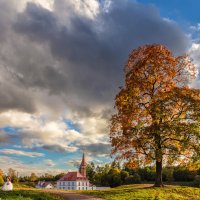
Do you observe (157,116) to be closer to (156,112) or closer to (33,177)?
(156,112)

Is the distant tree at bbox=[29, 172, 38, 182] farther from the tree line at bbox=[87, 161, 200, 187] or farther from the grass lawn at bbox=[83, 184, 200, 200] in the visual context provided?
the grass lawn at bbox=[83, 184, 200, 200]

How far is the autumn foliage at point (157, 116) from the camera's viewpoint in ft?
119

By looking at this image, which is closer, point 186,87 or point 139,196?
point 139,196

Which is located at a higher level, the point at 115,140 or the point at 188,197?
the point at 115,140

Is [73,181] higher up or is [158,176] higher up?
[158,176]

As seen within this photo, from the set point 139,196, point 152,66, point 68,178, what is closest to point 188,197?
point 139,196

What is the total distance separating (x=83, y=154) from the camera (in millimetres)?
163875

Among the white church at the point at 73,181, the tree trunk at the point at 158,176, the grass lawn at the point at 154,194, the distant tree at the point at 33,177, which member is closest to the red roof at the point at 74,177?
the white church at the point at 73,181

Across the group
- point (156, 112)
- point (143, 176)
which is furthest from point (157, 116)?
point (143, 176)

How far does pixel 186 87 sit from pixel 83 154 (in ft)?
424

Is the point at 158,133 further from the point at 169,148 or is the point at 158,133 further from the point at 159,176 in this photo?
the point at 159,176

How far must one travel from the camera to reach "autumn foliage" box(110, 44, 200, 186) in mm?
36312

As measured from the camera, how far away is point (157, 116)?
1442 inches

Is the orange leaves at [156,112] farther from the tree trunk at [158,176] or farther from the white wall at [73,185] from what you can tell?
the white wall at [73,185]
